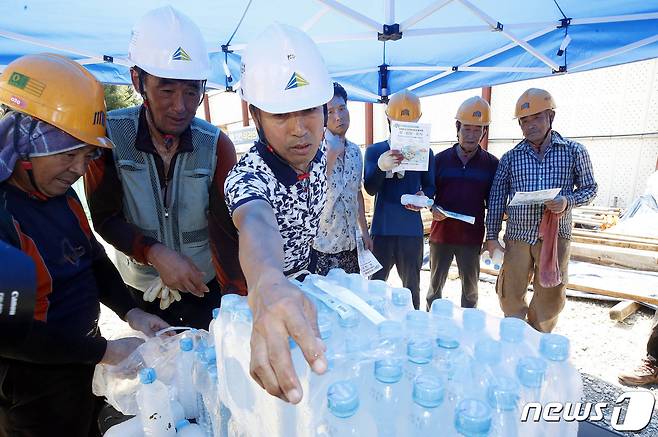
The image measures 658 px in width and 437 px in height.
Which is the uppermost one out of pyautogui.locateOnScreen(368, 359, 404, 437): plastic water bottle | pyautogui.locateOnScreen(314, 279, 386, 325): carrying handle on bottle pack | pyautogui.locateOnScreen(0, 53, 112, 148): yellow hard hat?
pyautogui.locateOnScreen(0, 53, 112, 148): yellow hard hat

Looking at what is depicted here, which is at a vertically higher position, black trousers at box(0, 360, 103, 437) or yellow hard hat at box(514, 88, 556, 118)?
yellow hard hat at box(514, 88, 556, 118)

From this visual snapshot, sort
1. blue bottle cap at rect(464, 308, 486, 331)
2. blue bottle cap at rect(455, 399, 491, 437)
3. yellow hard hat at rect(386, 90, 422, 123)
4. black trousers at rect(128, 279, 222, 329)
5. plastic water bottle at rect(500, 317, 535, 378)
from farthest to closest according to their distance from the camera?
yellow hard hat at rect(386, 90, 422, 123) → black trousers at rect(128, 279, 222, 329) → blue bottle cap at rect(464, 308, 486, 331) → plastic water bottle at rect(500, 317, 535, 378) → blue bottle cap at rect(455, 399, 491, 437)

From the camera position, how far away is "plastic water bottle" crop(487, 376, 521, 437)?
2.30 feet

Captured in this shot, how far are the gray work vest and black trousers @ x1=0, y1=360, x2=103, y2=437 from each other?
0.63 m

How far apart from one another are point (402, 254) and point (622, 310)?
2.46 m

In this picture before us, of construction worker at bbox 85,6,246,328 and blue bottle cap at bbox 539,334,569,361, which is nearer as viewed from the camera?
blue bottle cap at bbox 539,334,569,361

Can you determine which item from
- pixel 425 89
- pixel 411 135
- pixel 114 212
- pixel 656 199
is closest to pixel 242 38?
pixel 411 135

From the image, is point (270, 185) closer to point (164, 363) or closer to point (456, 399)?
point (164, 363)

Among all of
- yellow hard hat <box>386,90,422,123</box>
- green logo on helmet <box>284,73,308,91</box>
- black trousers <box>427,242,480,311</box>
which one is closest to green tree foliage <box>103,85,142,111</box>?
yellow hard hat <box>386,90,422,123</box>

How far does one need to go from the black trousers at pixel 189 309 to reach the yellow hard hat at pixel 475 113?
2532mm

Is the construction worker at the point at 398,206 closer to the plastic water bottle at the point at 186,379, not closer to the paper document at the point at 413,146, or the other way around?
the paper document at the point at 413,146

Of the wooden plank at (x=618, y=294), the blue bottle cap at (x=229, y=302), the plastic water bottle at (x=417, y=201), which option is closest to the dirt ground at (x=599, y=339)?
the wooden plank at (x=618, y=294)

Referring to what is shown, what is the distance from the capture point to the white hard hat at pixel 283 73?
1129 mm

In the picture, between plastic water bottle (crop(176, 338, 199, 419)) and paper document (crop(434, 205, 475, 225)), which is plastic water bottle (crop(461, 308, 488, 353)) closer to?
plastic water bottle (crop(176, 338, 199, 419))
